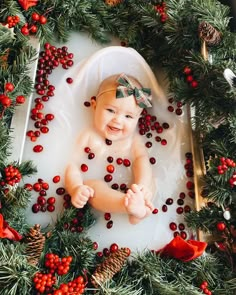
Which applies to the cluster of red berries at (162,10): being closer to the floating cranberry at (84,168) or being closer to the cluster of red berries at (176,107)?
the cluster of red berries at (176,107)

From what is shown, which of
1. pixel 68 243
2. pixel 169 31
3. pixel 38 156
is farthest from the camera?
pixel 169 31

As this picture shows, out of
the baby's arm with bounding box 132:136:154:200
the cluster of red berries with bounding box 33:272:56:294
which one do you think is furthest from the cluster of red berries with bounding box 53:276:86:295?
the baby's arm with bounding box 132:136:154:200

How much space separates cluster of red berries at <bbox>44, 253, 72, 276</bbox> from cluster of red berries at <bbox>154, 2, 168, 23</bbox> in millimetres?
678

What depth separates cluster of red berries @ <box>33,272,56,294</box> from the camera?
82cm

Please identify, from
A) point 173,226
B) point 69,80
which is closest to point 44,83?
point 69,80

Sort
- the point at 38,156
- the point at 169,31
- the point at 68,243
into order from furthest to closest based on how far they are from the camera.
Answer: the point at 169,31
the point at 38,156
the point at 68,243

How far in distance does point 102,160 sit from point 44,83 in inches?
10.0

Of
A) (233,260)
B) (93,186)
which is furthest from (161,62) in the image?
(233,260)

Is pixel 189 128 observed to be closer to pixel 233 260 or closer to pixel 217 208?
pixel 217 208

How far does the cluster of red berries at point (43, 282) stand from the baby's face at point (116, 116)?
383mm

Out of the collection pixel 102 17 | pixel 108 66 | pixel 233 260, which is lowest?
pixel 233 260

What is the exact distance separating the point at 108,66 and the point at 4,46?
279mm

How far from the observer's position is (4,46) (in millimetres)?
1058

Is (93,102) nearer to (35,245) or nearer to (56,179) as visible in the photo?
(56,179)
